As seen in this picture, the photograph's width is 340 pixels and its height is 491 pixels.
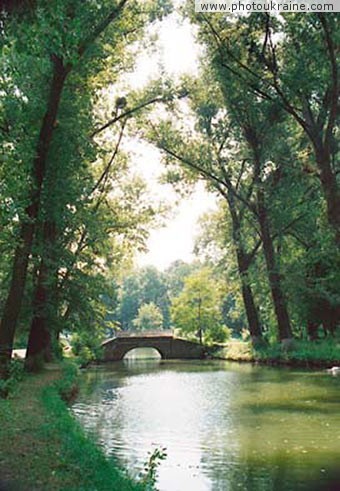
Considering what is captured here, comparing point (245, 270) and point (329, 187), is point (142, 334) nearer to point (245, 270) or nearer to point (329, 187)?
point (245, 270)

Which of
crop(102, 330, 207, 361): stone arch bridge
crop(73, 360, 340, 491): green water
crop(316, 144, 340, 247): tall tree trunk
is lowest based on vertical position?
crop(73, 360, 340, 491): green water

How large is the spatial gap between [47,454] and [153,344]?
40419 mm

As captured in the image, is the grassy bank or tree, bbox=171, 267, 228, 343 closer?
the grassy bank

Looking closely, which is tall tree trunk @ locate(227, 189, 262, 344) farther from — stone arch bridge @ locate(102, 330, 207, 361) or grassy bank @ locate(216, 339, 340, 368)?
stone arch bridge @ locate(102, 330, 207, 361)

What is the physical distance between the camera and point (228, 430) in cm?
1157

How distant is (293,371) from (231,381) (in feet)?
13.0

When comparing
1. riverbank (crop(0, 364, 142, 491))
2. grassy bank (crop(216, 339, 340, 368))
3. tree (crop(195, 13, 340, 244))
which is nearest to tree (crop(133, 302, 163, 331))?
grassy bank (crop(216, 339, 340, 368))

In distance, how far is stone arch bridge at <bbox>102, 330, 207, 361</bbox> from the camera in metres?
45.6

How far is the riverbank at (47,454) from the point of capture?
6070 mm

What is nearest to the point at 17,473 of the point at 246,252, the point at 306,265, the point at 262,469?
the point at 262,469

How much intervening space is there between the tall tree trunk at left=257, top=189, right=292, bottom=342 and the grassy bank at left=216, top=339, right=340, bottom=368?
86cm

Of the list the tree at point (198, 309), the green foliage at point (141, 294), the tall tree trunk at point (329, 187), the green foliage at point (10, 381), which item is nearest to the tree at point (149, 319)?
the green foliage at point (141, 294)

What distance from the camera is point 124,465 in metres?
8.64

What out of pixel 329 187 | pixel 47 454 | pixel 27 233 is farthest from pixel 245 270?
pixel 47 454
